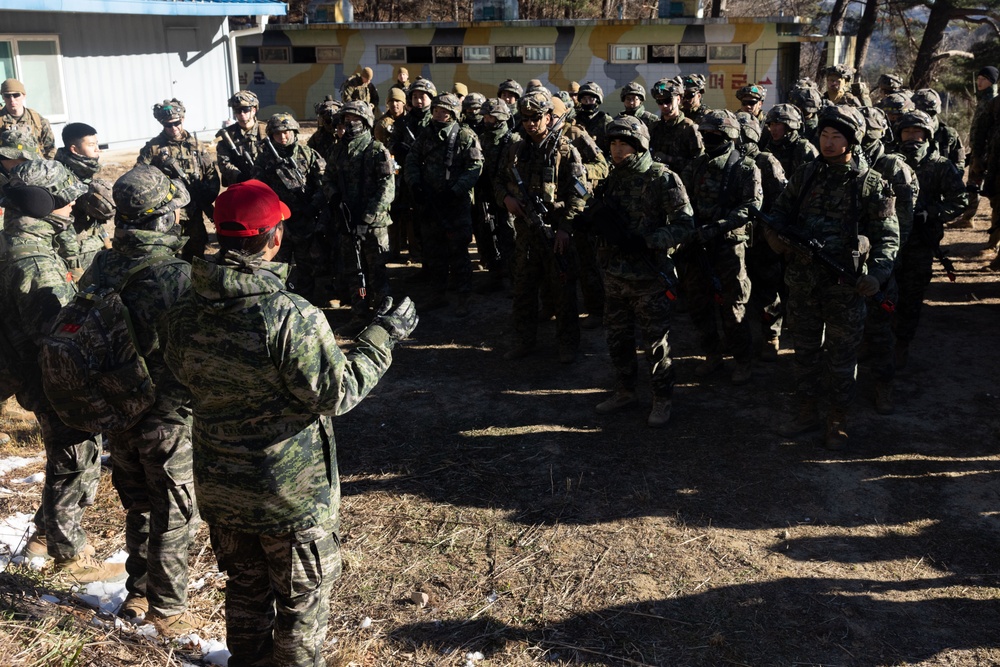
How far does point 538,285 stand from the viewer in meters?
7.67

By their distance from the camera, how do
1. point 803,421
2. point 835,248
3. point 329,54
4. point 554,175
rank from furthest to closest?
1. point 329,54
2. point 554,175
3. point 803,421
4. point 835,248

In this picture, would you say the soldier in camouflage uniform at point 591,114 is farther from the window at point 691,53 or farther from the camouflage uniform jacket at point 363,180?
the window at point 691,53

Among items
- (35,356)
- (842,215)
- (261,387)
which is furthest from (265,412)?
(842,215)

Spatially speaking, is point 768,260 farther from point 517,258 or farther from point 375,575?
point 375,575

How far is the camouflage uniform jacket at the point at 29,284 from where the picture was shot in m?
4.61

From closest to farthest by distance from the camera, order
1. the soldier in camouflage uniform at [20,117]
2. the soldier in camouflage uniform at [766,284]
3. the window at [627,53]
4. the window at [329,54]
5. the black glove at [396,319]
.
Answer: the black glove at [396,319], the soldier in camouflage uniform at [766,284], the soldier in camouflage uniform at [20,117], the window at [627,53], the window at [329,54]

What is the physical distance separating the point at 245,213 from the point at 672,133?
20.6 feet

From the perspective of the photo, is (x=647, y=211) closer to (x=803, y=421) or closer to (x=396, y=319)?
(x=803, y=421)

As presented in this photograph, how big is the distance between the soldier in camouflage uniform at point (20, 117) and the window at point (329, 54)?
1354cm

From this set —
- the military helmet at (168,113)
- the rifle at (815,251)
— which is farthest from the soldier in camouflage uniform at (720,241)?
the military helmet at (168,113)

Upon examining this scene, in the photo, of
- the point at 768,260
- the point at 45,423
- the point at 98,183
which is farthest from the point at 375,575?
the point at 768,260

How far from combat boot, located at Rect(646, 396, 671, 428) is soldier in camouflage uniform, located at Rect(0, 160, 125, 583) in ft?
11.8

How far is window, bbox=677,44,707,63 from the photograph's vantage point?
69.8 ft

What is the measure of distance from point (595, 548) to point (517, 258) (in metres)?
3.34
